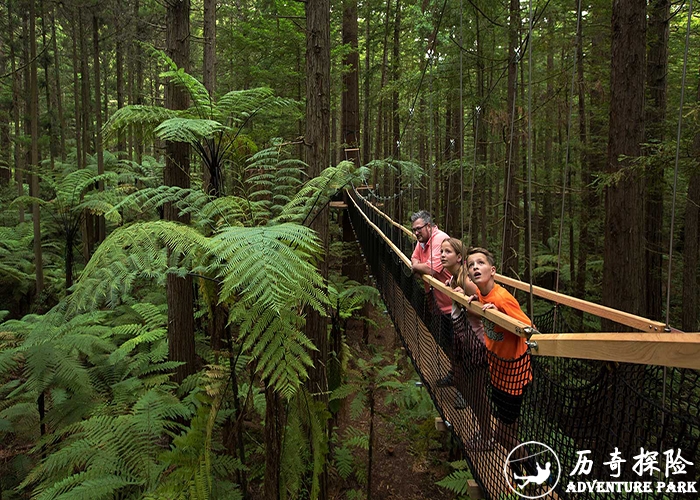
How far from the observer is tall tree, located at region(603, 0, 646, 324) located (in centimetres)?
340

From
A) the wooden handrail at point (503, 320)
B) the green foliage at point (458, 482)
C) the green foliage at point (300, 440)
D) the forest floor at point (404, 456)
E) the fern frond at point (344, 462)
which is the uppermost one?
the wooden handrail at point (503, 320)

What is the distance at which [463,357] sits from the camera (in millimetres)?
2049

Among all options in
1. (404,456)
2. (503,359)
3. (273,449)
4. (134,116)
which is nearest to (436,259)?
(503,359)

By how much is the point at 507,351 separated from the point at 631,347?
33.9 inches

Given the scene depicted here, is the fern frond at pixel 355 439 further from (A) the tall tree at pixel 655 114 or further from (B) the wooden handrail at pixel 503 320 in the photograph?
(A) the tall tree at pixel 655 114

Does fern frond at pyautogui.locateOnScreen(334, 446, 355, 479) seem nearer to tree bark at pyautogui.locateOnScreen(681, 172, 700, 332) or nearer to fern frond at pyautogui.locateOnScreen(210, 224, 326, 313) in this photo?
fern frond at pyautogui.locateOnScreen(210, 224, 326, 313)

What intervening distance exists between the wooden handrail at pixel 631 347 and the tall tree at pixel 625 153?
274 centimetres

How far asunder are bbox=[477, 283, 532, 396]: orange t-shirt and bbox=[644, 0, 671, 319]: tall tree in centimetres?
402

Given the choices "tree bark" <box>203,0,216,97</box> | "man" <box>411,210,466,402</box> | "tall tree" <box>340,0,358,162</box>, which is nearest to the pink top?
"man" <box>411,210,466,402</box>

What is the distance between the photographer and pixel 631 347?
0.97m

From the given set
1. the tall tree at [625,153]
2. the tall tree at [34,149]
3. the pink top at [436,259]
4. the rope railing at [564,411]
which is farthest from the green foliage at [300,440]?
the tall tree at [34,149]

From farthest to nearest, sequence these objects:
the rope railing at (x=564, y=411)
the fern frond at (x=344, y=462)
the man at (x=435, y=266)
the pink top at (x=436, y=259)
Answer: the fern frond at (x=344, y=462), the pink top at (x=436, y=259), the man at (x=435, y=266), the rope railing at (x=564, y=411)

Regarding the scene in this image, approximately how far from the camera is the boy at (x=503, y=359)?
1.62m

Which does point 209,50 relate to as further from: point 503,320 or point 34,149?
point 503,320
